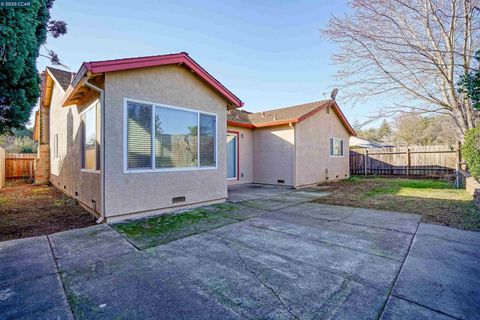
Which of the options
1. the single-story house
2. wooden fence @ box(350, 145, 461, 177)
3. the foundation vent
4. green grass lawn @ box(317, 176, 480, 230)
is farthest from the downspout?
wooden fence @ box(350, 145, 461, 177)

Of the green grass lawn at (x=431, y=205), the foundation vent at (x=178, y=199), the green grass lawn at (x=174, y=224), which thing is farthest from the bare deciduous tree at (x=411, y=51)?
the foundation vent at (x=178, y=199)

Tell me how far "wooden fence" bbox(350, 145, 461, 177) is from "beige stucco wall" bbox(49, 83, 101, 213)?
16.1 meters

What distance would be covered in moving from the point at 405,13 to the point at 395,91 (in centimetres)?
274

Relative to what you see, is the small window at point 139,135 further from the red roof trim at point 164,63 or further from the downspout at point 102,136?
the red roof trim at point 164,63

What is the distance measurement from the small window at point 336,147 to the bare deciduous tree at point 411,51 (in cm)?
425

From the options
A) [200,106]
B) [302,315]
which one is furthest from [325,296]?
[200,106]

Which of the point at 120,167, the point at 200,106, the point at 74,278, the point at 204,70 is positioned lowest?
the point at 74,278

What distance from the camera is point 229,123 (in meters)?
10.3

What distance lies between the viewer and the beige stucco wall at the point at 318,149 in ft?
35.5

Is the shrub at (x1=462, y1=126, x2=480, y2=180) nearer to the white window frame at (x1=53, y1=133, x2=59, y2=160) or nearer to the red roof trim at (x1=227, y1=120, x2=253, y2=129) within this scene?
the red roof trim at (x1=227, y1=120, x2=253, y2=129)

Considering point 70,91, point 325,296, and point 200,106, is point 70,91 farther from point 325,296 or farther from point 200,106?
point 325,296

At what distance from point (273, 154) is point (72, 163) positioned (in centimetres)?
804

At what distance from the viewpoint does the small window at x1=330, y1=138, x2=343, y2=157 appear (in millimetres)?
13558

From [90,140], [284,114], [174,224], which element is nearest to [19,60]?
[90,140]
